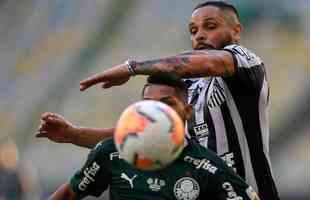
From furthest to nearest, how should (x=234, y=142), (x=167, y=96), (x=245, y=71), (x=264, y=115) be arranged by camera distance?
(x=264, y=115)
(x=234, y=142)
(x=245, y=71)
(x=167, y=96)

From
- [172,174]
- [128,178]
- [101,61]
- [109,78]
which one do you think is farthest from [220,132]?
[101,61]

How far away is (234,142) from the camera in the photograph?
6398 mm

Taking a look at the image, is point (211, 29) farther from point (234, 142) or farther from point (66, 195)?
point (66, 195)

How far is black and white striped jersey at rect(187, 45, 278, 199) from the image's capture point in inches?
251

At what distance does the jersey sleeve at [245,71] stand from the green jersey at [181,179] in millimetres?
535

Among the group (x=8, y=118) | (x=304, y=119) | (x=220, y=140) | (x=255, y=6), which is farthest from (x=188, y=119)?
(x=8, y=118)

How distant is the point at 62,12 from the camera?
18438 millimetres

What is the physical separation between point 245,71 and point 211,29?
0.42 m

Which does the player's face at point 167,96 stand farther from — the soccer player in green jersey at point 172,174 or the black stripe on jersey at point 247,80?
the black stripe on jersey at point 247,80

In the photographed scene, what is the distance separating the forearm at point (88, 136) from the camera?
22.1ft

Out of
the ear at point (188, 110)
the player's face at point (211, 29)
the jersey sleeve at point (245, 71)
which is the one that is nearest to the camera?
the ear at point (188, 110)

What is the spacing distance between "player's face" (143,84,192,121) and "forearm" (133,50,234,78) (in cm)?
10

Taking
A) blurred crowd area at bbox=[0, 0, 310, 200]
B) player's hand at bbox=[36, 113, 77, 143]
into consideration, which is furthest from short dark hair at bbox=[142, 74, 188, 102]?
blurred crowd area at bbox=[0, 0, 310, 200]

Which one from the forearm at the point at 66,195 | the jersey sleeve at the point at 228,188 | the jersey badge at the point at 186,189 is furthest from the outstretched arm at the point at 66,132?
the jersey sleeve at the point at 228,188
